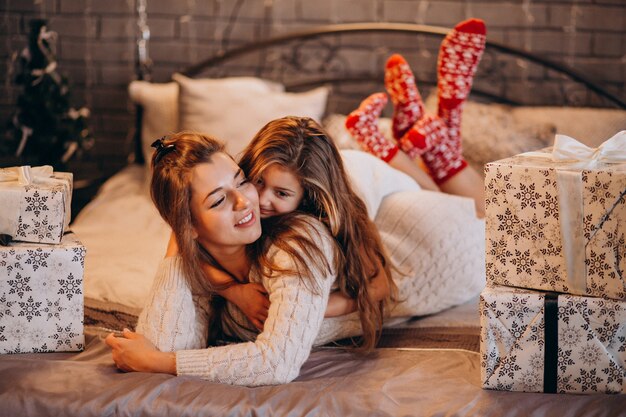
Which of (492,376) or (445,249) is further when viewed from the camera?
(445,249)

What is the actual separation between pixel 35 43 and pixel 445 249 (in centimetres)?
191

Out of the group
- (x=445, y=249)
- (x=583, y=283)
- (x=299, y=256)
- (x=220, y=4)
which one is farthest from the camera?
(x=220, y=4)

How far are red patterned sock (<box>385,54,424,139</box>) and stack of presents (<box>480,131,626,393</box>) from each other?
1.07m

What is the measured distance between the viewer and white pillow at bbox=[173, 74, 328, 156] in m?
3.10

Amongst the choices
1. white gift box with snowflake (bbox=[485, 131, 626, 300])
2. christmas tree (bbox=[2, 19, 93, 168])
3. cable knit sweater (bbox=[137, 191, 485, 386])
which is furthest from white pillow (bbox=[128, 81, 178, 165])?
white gift box with snowflake (bbox=[485, 131, 626, 300])

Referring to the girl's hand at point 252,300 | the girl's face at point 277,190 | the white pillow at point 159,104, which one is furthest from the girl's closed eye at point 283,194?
the white pillow at point 159,104

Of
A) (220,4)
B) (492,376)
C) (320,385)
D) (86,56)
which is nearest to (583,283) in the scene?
(492,376)

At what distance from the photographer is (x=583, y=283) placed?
163 cm

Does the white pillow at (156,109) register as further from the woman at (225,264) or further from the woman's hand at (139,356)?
the woman's hand at (139,356)

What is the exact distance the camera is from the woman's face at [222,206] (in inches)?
70.9

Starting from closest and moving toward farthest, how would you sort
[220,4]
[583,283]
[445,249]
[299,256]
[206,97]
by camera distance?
[583,283] → [299,256] → [445,249] → [206,97] → [220,4]

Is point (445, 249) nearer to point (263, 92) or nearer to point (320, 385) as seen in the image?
point (320, 385)

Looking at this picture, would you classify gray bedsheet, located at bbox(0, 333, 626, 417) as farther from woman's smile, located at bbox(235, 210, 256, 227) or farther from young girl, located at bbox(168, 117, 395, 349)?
woman's smile, located at bbox(235, 210, 256, 227)

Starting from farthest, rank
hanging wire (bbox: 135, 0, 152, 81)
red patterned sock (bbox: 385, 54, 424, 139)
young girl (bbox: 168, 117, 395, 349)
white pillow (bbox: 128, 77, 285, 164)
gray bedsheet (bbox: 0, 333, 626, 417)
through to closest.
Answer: hanging wire (bbox: 135, 0, 152, 81) → white pillow (bbox: 128, 77, 285, 164) → red patterned sock (bbox: 385, 54, 424, 139) → young girl (bbox: 168, 117, 395, 349) → gray bedsheet (bbox: 0, 333, 626, 417)
